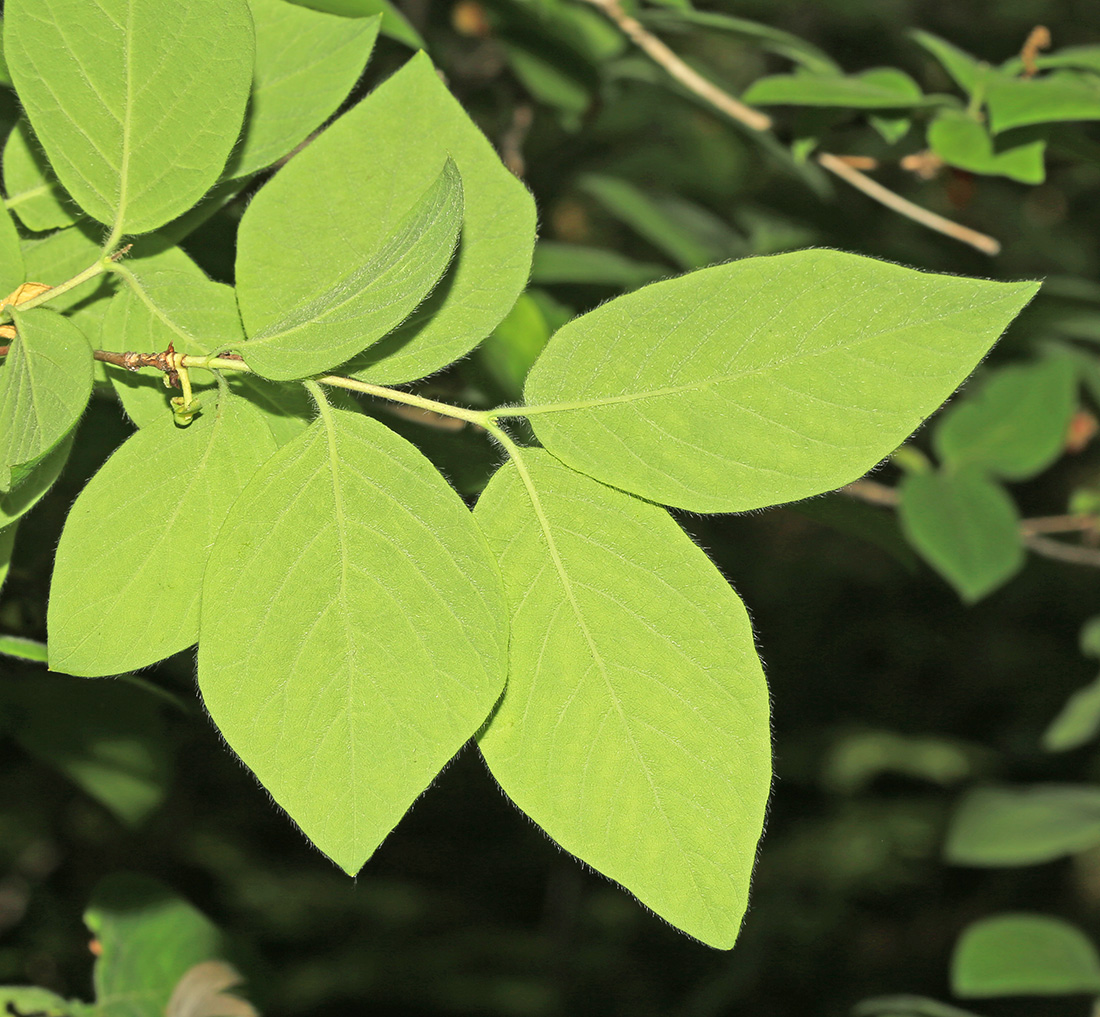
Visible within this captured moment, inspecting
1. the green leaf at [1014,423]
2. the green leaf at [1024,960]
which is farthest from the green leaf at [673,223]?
the green leaf at [1024,960]

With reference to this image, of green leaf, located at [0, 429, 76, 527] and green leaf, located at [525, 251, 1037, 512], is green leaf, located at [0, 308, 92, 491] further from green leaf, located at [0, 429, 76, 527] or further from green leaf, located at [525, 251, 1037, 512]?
green leaf, located at [525, 251, 1037, 512]

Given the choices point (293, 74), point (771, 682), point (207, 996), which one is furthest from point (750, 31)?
point (771, 682)

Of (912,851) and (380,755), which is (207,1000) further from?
(912,851)

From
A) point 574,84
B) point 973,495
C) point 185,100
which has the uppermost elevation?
point 185,100

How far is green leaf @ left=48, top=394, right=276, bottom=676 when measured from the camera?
64cm

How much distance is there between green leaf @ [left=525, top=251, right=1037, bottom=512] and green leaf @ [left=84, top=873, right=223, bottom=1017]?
3.15 feet

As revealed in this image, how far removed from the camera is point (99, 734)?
51.7 inches

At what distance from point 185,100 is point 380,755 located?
41cm

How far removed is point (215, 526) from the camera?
652 mm

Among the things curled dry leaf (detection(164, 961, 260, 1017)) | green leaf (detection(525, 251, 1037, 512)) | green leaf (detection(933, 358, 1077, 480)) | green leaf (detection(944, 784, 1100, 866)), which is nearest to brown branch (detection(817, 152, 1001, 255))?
green leaf (detection(933, 358, 1077, 480))

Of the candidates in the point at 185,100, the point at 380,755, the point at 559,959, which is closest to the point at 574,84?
the point at 185,100

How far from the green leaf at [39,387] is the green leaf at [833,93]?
2.79ft

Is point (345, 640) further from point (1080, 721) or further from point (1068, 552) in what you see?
point (1080, 721)

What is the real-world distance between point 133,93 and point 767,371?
0.42 m
